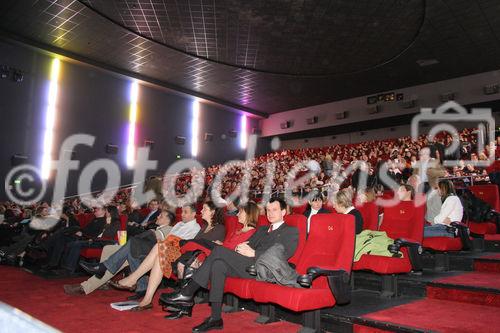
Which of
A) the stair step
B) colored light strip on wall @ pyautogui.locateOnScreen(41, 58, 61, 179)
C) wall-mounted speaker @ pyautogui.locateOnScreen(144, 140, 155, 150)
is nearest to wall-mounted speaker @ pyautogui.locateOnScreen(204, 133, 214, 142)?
wall-mounted speaker @ pyautogui.locateOnScreen(144, 140, 155, 150)

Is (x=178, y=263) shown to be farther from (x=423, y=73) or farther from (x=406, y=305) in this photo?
(x=423, y=73)

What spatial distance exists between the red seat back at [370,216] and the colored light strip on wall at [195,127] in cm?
1036

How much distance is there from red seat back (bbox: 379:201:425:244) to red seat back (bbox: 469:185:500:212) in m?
1.58

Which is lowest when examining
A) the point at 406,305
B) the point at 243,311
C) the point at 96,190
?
the point at 243,311

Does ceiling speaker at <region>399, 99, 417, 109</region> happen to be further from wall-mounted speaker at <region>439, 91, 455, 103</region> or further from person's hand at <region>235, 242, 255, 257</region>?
person's hand at <region>235, 242, 255, 257</region>

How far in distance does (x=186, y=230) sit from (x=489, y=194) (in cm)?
339

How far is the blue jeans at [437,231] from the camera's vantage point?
3.44 metres

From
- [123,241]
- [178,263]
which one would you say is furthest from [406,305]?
[123,241]

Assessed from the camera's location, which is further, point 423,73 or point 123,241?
point 423,73

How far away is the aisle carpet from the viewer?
2.69 meters

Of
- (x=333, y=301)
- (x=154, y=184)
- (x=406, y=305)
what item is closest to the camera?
(x=333, y=301)

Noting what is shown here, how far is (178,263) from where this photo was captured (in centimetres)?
303

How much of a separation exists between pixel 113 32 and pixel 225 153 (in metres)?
6.96

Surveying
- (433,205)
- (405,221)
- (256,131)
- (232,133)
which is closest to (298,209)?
(433,205)
